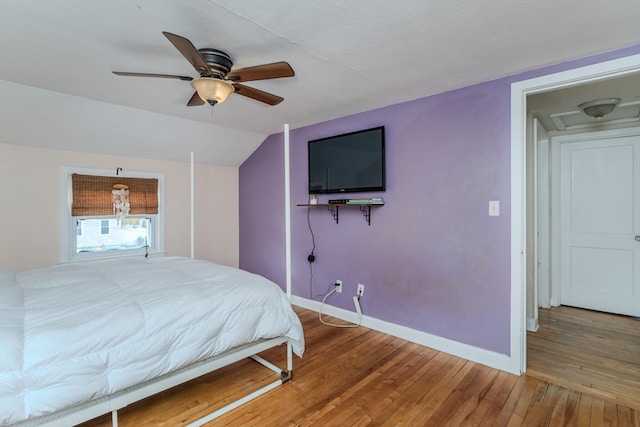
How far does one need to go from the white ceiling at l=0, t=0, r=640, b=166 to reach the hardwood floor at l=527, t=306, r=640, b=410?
2.20 meters

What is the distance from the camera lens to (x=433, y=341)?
9.16ft

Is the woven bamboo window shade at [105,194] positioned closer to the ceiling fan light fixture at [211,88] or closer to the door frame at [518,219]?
the ceiling fan light fixture at [211,88]

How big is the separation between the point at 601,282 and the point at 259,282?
392 cm

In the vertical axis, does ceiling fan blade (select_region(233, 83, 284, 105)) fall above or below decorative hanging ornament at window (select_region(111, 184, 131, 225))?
above

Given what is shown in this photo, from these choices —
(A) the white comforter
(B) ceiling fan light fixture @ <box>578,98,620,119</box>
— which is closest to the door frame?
(B) ceiling fan light fixture @ <box>578,98,620,119</box>

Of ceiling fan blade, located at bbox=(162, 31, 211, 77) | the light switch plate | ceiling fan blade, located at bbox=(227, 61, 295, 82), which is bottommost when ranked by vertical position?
the light switch plate

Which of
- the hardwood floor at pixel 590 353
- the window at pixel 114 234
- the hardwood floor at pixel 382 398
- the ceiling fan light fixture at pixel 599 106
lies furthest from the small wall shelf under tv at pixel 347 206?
the window at pixel 114 234

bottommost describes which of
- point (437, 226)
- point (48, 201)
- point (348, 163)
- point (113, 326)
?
point (113, 326)

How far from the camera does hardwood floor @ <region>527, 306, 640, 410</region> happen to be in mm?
2154

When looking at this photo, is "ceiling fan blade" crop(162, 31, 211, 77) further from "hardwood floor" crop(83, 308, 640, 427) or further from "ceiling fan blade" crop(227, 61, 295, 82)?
"hardwood floor" crop(83, 308, 640, 427)

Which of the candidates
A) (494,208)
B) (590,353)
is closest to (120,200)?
(494,208)

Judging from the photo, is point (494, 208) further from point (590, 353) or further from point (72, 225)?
point (72, 225)

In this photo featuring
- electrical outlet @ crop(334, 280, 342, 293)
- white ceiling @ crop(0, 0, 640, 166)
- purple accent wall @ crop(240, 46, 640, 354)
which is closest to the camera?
white ceiling @ crop(0, 0, 640, 166)

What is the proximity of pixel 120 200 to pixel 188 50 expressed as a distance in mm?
2872
